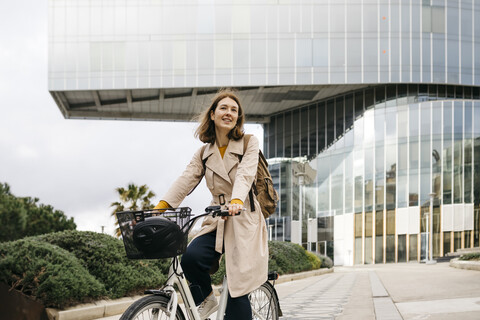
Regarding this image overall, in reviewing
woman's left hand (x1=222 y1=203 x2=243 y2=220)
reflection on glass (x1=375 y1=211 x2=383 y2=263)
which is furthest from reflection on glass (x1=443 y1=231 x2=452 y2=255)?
woman's left hand (x1=222 y1=203 x2=243 y2=220)

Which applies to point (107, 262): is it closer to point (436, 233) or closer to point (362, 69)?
point (362, 69)

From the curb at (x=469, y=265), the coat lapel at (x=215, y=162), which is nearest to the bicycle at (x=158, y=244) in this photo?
the coat lapel at (x=215, y=162)

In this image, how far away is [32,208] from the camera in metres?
45.8

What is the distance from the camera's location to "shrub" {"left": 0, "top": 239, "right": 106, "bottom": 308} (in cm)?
632

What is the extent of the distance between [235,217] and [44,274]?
378 centimetres

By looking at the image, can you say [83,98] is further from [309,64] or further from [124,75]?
[309,64]

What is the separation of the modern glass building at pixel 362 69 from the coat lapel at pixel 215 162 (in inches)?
1444

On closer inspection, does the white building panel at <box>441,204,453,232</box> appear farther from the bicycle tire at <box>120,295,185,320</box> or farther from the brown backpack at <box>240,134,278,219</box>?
the bicycle tire at <box>120,295,185,320</box>

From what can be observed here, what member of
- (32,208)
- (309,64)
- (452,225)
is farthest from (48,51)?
(452,225)

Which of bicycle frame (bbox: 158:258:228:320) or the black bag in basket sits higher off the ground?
the black bag in basket

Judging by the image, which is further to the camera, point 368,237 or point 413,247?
point 368,237

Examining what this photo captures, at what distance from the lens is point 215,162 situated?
371 cm

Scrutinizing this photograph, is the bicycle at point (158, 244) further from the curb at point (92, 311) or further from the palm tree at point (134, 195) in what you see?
the palm tree at point (134, 195)

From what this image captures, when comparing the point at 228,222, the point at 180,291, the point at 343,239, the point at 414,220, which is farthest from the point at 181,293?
the point at 343,239
